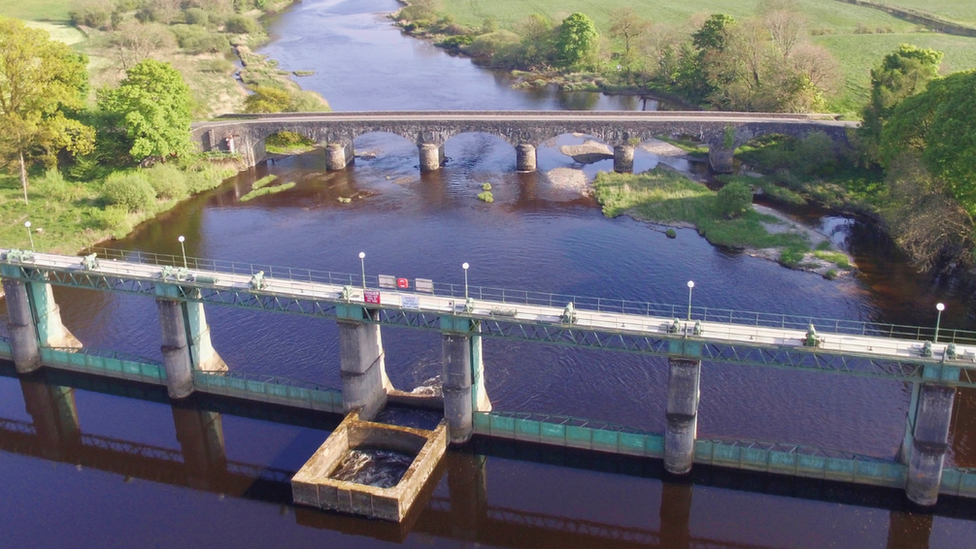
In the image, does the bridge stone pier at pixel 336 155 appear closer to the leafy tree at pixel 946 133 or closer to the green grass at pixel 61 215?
the green grass at pixel 61 215

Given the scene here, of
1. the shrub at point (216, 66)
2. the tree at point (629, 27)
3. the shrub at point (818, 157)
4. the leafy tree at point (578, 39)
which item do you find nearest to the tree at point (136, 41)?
the shrub at point (216, 66)

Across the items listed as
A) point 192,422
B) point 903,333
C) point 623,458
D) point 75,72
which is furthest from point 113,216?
point 903,333

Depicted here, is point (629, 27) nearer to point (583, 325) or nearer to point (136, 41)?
point (136, 41)

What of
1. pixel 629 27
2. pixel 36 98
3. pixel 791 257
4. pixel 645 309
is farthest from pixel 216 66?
pixel 791 257

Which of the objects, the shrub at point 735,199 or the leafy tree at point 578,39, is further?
the leafy tree at point 578,39

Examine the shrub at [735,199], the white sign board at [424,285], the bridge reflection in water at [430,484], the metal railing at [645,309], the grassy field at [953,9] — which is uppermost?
the grassy field at [953,9]

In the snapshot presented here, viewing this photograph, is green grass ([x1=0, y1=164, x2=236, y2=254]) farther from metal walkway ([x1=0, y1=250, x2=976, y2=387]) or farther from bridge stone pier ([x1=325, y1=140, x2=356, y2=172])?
metal walkway ([x1=0, y1=250, x2=976, y2=387])

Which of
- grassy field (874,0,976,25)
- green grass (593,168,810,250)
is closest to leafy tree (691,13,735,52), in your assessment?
green grass (593,168,810,250)
